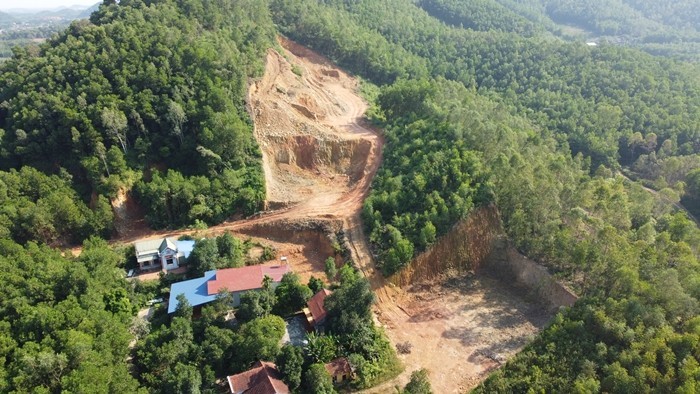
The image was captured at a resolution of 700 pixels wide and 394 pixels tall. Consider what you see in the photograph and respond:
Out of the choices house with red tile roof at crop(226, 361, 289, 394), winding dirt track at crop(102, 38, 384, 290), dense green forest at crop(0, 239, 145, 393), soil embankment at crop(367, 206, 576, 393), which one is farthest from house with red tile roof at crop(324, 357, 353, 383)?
dense green forest at crop(0, 239, 145, 393)

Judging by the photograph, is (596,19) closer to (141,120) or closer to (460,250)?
(460,250)

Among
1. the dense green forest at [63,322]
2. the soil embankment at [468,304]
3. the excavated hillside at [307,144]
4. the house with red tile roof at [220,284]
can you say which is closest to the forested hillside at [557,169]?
the soil embankment at [468,304]

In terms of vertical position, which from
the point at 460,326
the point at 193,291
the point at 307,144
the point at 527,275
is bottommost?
the point at 460,326

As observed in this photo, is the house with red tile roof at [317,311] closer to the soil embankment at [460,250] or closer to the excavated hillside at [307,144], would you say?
the soil embankment at [460,250]

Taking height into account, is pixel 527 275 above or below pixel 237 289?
below

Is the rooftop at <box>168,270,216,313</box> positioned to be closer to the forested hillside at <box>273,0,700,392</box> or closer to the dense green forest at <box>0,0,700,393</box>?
the dense green forest at <box>0,0,700,393</box>

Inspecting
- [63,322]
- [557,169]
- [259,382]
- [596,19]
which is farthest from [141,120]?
[596,19]

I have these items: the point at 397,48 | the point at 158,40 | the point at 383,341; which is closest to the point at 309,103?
the point at 158,40
